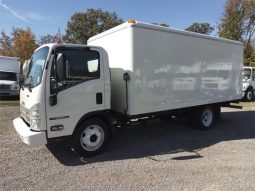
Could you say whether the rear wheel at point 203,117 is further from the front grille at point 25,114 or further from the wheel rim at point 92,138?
the front grille at point 25,114

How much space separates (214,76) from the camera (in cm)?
915

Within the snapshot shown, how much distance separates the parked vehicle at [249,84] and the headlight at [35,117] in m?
15.6

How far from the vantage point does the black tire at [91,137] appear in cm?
623

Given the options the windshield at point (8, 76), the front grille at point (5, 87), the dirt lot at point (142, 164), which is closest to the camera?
the dirt lot at point (142, 164)

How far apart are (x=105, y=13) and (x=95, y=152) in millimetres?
Answer: 39149

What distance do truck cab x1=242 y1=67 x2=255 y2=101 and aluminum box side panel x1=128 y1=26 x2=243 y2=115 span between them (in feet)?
29.1

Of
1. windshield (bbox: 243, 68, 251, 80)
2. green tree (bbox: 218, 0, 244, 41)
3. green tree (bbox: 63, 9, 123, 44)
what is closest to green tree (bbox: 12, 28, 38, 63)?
green tree (bbox: 63, 9, 123, 44)

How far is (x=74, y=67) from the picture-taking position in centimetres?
597

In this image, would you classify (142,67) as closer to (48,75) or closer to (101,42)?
(101,42)

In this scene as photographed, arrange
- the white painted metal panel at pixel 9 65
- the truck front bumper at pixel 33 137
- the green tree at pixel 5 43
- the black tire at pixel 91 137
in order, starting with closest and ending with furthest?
the truck front bumper at pixel 33 137 < the black tire at pixel 91 137 < the white painted metal panel at pixel 9 65 < the green tree at pixel 5 43

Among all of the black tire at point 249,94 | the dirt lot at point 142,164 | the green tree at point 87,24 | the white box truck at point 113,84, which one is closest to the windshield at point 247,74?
the black tire at point 249,94

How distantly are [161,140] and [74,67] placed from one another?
3.31m

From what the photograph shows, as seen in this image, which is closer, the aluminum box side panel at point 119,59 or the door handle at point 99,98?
the door handle at point 99,98

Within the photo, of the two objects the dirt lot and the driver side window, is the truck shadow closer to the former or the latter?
the dirt lot
